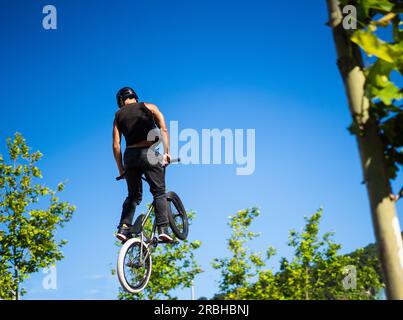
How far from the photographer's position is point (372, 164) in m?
1.74

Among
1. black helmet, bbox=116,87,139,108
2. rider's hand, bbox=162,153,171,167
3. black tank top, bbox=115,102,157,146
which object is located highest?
black helmet, bbox=116,87,139,108

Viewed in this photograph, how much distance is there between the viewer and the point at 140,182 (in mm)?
6750

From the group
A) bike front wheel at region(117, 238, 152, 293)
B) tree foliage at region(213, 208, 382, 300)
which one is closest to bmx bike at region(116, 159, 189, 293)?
bike front wheel at region(117, 238, 152, 293)

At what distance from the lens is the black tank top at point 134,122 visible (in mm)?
6121

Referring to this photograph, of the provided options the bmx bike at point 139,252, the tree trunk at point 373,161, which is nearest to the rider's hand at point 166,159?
the bmx bike at point 139,252

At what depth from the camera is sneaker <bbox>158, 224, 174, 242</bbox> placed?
6.84m

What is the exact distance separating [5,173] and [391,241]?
25.0 metres

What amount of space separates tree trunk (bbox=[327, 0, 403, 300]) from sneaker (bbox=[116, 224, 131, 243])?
18.0 ft

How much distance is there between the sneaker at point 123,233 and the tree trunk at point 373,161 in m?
5.48

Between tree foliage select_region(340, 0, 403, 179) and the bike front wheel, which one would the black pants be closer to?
the bike front wheel

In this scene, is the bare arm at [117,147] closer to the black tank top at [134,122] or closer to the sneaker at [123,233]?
the black tank top at [134,122]

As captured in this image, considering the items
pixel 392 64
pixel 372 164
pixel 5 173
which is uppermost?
pixel 5 173
